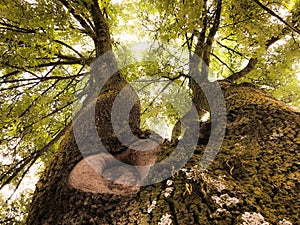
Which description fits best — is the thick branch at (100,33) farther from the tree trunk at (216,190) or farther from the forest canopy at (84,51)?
the tree trunk at (216,190)

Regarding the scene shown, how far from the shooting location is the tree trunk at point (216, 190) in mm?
1486

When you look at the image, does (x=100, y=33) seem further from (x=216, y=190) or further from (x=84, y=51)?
(x=216, y=190)

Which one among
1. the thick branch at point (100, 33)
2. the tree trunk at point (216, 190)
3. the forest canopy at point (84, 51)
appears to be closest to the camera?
the tree trunk at point (216, 190)

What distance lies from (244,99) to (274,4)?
4.89ft

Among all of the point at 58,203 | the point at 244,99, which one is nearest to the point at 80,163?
the point at 58,203

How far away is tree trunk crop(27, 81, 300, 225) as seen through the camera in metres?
1.49

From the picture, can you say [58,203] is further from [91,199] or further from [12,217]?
[12,217]

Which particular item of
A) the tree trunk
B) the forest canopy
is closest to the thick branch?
the forest canopy

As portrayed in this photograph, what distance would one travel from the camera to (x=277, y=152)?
1.99 metres

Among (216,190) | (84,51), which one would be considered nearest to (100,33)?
(84,51)

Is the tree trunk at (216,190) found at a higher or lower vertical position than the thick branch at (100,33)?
lower

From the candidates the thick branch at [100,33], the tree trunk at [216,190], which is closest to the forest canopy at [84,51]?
the thick branch at [100,33]

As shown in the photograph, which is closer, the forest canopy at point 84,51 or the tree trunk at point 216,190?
the tree trunk at point 216,190

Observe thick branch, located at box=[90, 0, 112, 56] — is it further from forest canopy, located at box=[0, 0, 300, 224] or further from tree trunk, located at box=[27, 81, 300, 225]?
tree trunk, located at box=[27, 81, 300, 225]
